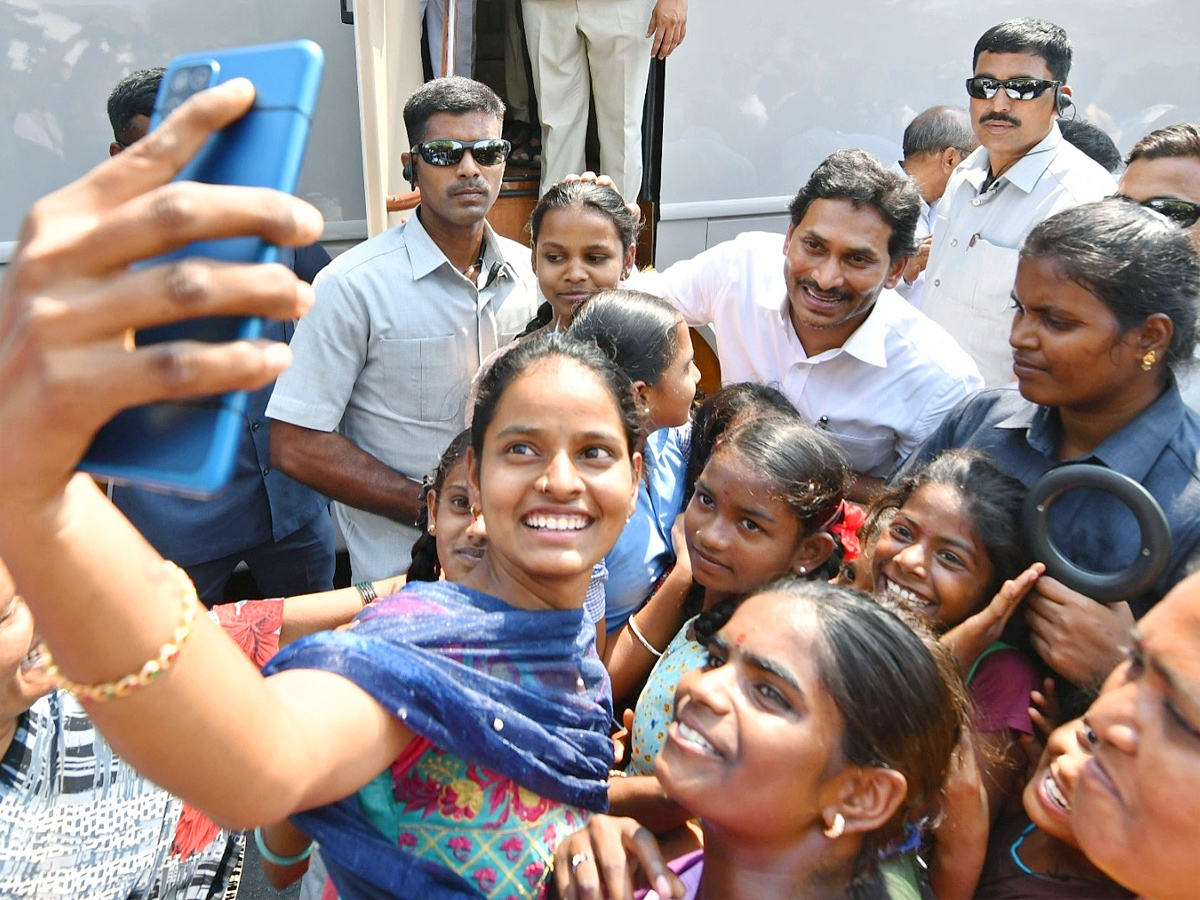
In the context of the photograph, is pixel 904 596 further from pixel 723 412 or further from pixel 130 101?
pixel 130 101

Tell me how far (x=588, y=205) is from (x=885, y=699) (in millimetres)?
1829

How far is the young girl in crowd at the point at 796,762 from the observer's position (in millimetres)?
1261

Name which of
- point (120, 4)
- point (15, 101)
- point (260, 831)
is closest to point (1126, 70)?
point (120, 4)

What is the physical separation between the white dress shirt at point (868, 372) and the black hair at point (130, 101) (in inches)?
76.5

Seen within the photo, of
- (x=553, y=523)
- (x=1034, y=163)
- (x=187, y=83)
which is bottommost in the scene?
(x=1034, y=163)

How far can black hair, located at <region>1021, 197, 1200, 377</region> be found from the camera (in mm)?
1889

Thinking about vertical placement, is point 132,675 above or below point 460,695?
above

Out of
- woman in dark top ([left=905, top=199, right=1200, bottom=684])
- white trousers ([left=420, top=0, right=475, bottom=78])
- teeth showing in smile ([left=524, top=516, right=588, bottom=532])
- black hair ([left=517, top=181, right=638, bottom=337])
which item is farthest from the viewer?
white trousers ([left=420, top=0, right=475, bottom=78])

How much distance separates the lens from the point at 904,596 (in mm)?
1827

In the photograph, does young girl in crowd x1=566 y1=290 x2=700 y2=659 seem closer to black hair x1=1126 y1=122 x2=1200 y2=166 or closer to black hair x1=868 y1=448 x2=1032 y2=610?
black hair x1=868 y1=448 x2=1032 y2=610

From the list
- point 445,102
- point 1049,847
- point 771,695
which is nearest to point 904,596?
point 1049,847

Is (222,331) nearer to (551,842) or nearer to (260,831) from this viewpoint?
(551,842)

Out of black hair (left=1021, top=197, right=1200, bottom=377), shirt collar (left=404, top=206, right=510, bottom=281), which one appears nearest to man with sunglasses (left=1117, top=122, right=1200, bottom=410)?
black hair (left=1021, top=197, right=1200, bottom=377)

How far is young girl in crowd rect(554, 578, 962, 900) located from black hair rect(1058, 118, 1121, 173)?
4.14 metres
